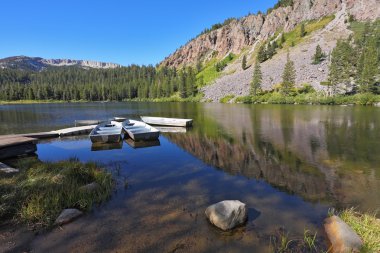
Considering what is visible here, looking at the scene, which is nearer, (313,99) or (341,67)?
(313,99)

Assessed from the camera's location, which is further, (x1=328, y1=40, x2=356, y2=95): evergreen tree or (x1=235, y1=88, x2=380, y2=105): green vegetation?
(x1=328, y1=40, x2=356, y2=95): evergreen tree

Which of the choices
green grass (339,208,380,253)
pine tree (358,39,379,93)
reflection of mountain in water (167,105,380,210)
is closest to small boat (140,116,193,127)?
reflection of mountain in water (167,105,380,210)

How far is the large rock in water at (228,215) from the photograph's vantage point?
293 inches

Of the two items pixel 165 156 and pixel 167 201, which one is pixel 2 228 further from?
pixel 165 156

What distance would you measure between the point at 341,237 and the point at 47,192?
33.0 feet

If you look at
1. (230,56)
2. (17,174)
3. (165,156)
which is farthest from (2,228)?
(230,56)

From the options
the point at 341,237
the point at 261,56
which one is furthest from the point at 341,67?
the point at 341,237

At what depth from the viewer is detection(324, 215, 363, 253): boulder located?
19.7 feet

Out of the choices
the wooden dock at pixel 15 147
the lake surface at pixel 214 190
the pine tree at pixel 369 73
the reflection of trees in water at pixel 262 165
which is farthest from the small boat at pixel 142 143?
the pine tree at pixel 369 73

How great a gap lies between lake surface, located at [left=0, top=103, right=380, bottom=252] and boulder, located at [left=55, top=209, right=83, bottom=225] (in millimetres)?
296

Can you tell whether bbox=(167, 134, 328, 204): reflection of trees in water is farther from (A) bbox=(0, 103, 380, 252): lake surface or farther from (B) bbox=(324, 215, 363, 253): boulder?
(B) bbox=(324, 215, 363, 253): boulder

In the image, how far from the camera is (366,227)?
6.93 metres

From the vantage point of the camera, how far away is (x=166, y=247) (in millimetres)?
6570

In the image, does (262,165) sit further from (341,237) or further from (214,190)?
(341,237)
